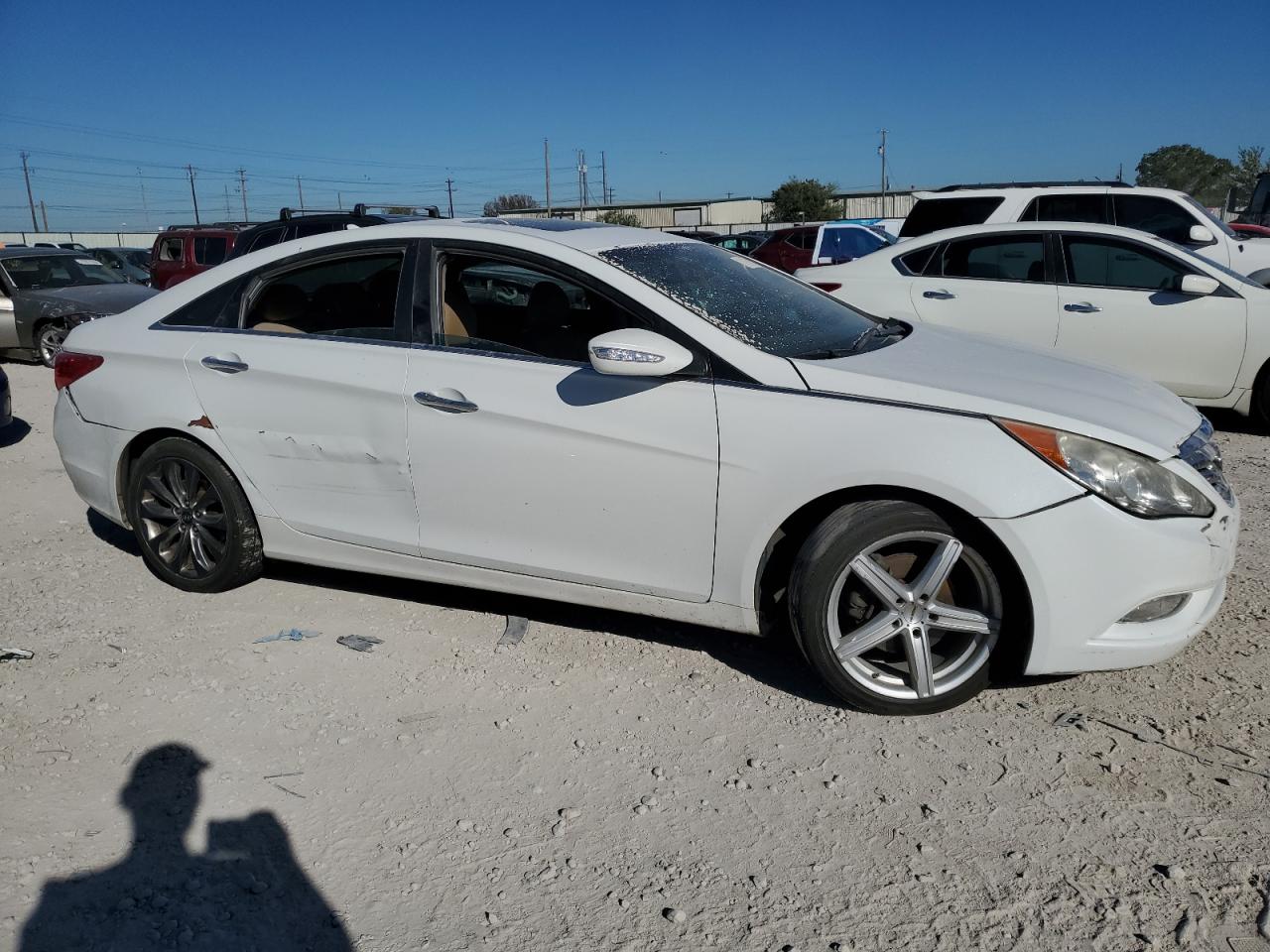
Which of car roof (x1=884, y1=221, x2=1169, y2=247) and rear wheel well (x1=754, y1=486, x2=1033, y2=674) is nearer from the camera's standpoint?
rear wheel well (x1=754, y1=486, x2=1033, y2=674)

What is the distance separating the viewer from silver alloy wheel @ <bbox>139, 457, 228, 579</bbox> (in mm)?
4594

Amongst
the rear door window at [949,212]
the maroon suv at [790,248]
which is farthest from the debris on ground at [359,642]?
the maroon suv at [790,248]

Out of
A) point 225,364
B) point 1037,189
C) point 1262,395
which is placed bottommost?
point 1262,395

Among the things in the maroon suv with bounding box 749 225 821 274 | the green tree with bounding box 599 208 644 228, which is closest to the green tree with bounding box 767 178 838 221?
the green tree with bounding box 599 208 644 228

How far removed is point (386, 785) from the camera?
10.5ft

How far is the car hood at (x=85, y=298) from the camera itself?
483 inches

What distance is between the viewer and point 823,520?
344 centimetres

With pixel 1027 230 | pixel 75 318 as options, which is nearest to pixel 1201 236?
pixel 1027 230

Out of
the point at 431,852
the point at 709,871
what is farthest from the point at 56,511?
the point at 709,871

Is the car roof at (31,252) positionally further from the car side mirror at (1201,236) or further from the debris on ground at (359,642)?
the car side mirror at (1201,236)

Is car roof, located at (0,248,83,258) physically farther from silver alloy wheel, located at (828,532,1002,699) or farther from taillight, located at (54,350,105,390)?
silver alloy wheel, located at (828,532,1002,699)

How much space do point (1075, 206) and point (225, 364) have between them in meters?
9.00

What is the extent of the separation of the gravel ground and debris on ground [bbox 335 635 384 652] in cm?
6

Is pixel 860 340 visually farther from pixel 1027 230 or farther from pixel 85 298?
pixel 85 298
